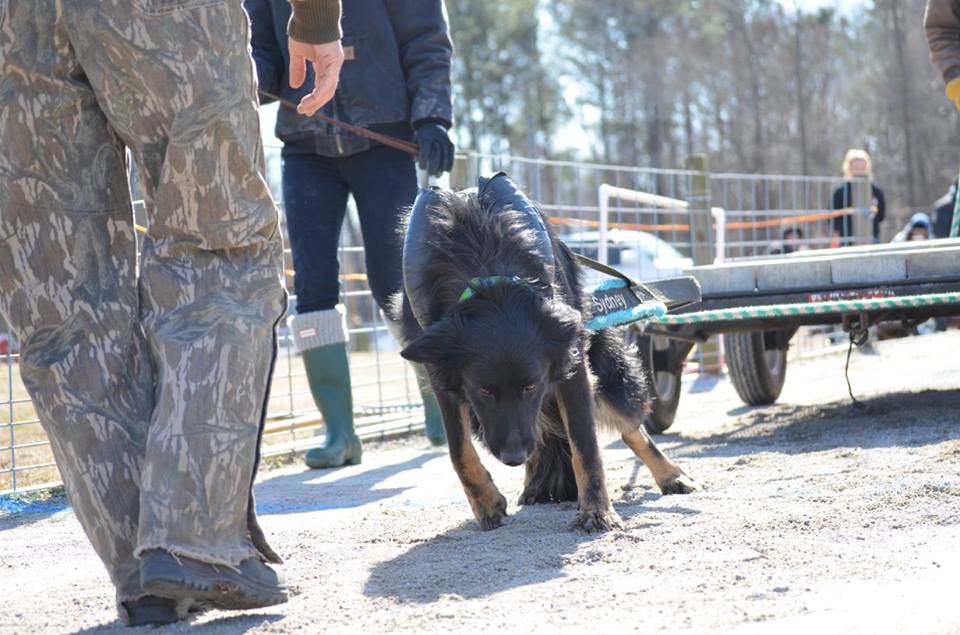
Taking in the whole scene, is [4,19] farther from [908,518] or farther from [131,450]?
[908,518]

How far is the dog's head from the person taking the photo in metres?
3.60

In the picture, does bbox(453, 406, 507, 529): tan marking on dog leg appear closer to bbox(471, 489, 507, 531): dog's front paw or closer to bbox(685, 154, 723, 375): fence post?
bbox(471, 489, 507, 531): dog's front paw

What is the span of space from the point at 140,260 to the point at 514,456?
4.37ft

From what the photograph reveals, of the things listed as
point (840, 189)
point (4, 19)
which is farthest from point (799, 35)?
point (4, 19)

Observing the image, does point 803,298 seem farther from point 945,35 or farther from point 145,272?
point 145,272

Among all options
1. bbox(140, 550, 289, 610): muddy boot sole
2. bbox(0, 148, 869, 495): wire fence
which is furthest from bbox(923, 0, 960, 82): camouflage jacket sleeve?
bbox(140, 550, 289, 610): muddy boot sole

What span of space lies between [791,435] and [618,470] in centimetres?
92

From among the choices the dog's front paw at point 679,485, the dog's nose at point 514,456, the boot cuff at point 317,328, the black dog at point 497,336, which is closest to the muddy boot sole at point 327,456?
the boot cuff at point 317,328

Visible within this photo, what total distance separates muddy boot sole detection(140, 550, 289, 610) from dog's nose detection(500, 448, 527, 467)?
1173 mm

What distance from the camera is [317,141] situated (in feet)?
17.2

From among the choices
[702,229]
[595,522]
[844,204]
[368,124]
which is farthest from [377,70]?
[844,204]

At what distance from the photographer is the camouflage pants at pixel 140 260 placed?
8.01ft

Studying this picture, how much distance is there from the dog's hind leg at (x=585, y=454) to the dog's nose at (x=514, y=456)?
23 centimetres

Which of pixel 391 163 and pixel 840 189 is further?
pixel 840 189
